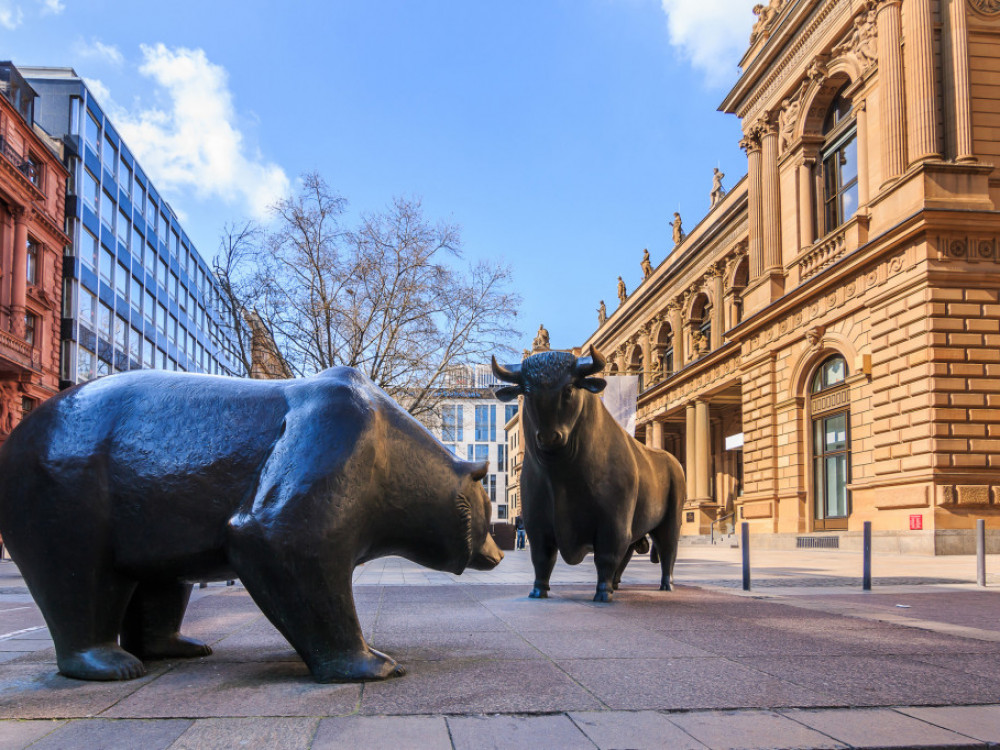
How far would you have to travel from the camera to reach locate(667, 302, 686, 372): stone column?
47562mm

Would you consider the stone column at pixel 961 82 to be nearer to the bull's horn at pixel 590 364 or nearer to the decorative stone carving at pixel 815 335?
the decorative stone carving at pixel 815 335

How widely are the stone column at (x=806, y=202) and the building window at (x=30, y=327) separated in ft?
106

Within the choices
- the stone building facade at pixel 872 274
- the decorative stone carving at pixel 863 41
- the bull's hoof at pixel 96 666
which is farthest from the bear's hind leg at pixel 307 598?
the decorative stone carving at pixel 863 41

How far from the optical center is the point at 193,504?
3.64 m

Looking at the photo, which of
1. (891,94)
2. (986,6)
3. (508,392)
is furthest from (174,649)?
(986,6)

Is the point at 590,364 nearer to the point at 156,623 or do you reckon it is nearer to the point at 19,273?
the point at 156,623

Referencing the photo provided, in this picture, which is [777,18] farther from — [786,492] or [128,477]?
[128,477]

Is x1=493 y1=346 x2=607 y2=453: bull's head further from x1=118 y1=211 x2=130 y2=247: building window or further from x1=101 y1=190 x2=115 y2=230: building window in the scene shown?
x1=118 y1=211 x2=130 y2=247: building window

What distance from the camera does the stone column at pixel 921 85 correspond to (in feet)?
71.0

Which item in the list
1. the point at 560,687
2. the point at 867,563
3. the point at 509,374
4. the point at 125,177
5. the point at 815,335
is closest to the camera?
the point at 560,687

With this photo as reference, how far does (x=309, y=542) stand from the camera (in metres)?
3.48

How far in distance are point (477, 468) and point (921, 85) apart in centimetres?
2259

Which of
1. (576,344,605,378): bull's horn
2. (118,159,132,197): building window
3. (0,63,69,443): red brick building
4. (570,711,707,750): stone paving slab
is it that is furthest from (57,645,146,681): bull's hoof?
(118,159,132,197): building window

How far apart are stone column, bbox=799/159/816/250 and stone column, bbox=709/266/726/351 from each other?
12.6 meters
